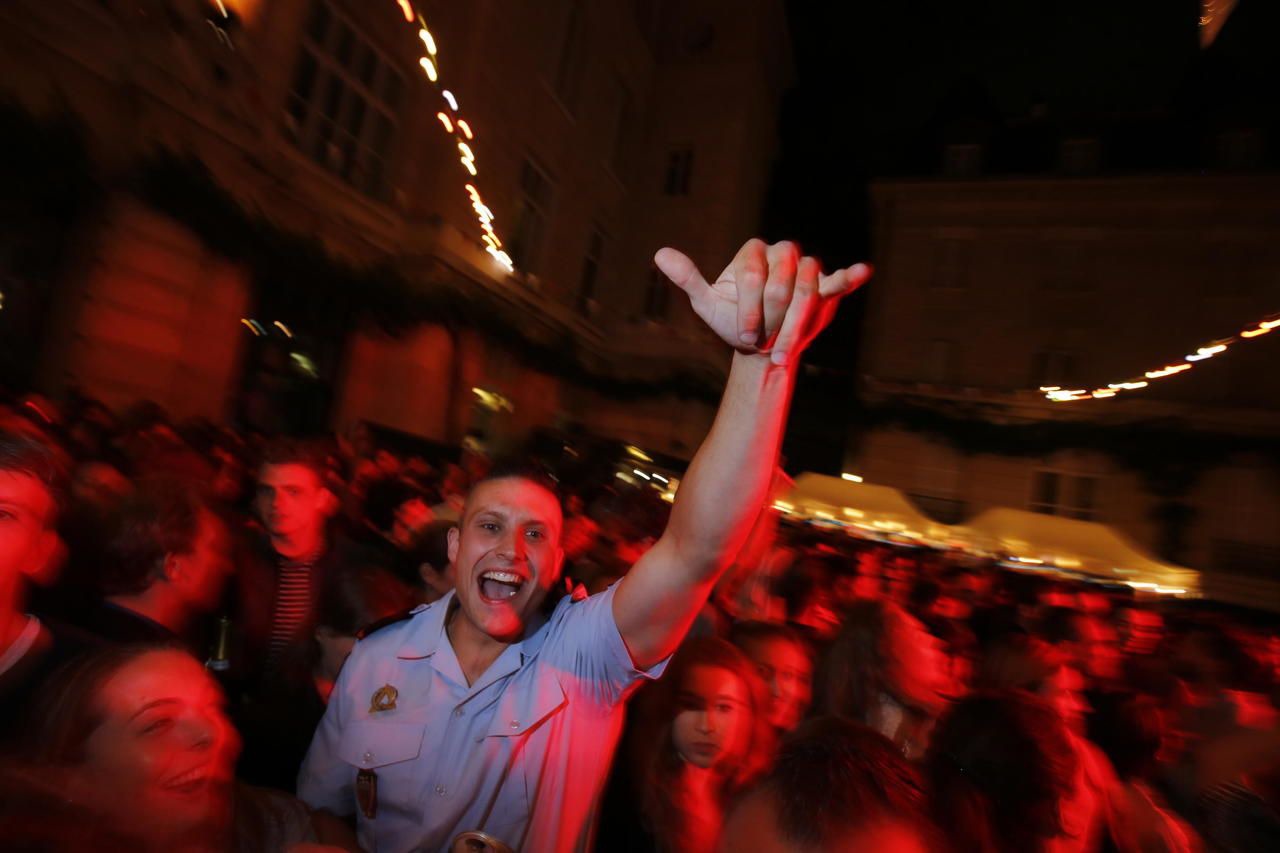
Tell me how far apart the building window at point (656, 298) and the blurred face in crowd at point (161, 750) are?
18.6 metres

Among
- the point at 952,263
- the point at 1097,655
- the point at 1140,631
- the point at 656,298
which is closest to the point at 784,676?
the point at 1097,655

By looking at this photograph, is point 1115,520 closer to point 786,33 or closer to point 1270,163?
point 1270,163

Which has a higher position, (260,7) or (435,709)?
(260,7)

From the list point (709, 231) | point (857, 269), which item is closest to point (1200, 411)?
point (709, 231)

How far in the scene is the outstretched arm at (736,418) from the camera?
123cm

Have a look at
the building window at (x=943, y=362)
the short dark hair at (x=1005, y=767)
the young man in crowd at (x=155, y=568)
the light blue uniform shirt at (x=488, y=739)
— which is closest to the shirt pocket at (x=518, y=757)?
the light blue uniform shirt at (x=488, y=739)

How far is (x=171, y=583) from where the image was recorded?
2.16 m

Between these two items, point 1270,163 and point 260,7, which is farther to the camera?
point 1270,163

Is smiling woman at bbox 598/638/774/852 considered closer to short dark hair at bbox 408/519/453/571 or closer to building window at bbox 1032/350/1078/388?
short dark hair at bbox 408/519/453/571

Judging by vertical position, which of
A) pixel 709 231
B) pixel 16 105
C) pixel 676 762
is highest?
pixel 709 231

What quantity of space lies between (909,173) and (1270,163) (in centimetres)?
960

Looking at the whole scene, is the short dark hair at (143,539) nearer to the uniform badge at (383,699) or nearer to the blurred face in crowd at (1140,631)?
the uniform badge at (383,699)

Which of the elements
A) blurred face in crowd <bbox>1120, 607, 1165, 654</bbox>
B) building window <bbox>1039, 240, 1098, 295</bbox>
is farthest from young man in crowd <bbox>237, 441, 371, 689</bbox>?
building window <bbox>1039, 240, 1098, 295</bbox>

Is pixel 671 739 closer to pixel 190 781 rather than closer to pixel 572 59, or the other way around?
pixel 190 781
